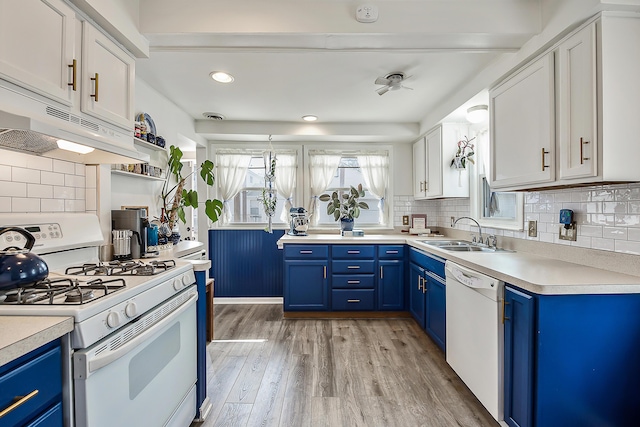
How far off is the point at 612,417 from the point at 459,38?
210cm

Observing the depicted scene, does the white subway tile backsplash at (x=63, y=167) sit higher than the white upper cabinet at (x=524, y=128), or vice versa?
the white upper cabinet at (x=524, y=128)

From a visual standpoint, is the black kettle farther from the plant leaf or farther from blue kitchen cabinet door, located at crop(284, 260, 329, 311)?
blue kitchen cabinet door, located at crop(284, 260, 329, 311)

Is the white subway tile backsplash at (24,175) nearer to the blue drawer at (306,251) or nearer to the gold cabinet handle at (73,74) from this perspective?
the gold cabinet handle at (73,74)

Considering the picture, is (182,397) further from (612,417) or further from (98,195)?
(612,417)

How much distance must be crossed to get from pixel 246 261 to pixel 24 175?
282cm

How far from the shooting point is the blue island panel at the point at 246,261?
4.18 m

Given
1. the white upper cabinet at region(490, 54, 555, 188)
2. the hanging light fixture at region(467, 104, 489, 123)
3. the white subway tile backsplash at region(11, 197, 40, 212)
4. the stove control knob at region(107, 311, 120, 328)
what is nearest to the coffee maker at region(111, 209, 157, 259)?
the white subway tile backsplash at region(11, 197, 40, 212)

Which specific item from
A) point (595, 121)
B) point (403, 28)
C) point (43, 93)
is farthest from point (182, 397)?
point (595, 121)

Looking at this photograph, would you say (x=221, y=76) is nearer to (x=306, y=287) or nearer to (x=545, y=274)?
(x=306, y=287)

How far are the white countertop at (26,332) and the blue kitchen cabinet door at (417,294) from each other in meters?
2.76

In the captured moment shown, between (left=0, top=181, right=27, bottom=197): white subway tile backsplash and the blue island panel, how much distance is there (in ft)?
8.72

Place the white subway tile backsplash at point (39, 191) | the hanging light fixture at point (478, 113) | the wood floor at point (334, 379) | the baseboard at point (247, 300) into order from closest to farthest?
the white subway tile backsplash at point (39, 191) < the wood floor at point (334, 379) < the hanging light fixture at point (478, 113) < the baseboard at point (247, 300)

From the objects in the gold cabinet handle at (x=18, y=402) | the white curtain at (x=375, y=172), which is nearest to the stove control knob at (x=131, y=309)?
the gold cabinet handle at (x=18, y=402)

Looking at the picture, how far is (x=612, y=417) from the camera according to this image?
Answer: 1437 mm
